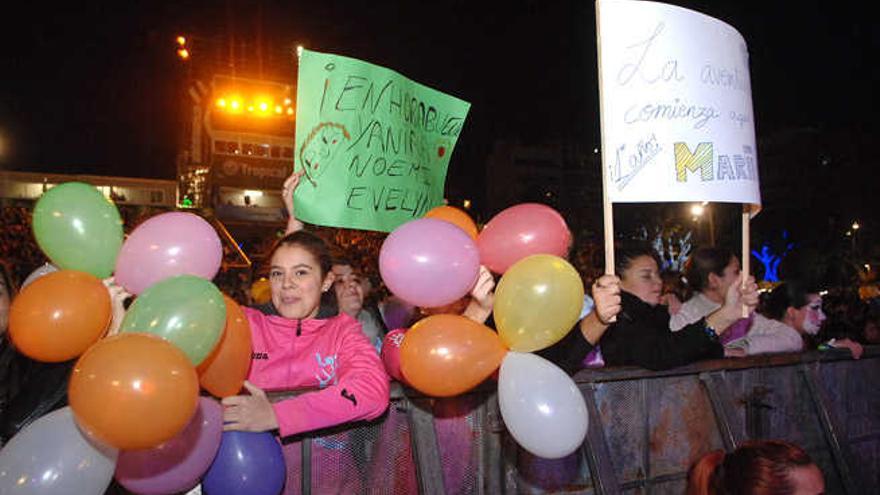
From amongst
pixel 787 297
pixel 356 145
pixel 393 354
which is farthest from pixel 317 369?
pixel 787 297

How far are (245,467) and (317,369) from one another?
0.59m

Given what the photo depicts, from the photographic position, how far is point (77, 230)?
7.50ft

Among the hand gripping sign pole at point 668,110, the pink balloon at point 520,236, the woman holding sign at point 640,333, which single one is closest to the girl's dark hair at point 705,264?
the woman holding sign at point 640,333

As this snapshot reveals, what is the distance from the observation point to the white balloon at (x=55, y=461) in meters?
1.72

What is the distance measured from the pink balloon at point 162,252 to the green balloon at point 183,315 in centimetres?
29

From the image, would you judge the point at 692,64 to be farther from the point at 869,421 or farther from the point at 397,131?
the point at 869,421

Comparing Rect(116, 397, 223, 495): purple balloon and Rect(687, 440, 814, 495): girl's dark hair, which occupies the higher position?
Rect(116, 397, 223, 495): purple balloon

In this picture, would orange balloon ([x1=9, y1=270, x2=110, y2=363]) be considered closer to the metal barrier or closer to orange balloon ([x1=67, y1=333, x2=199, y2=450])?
orange balloon ([x1=67, y1=333, x2=199, y2=450])

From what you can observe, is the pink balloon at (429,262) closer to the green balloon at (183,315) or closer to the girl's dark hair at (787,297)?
the green balloon at (183,315)

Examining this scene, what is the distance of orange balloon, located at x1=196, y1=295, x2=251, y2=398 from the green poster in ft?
2.84

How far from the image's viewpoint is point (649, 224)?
118ft

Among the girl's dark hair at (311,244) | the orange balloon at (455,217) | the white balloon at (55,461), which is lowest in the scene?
the white balloon at (55,461)

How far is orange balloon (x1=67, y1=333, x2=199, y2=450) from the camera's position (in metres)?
1.56

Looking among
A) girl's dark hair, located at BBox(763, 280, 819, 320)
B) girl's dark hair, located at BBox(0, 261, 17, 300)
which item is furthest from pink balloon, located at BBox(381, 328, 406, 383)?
A: girl's dark hair, located at BBox(763, 280, 819, 320)
